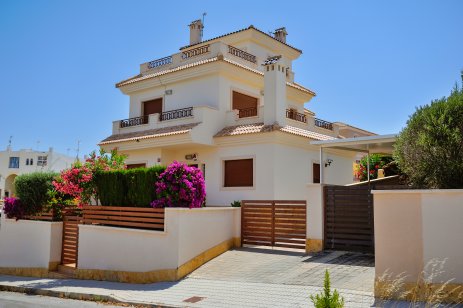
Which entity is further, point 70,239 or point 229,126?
point 229,126

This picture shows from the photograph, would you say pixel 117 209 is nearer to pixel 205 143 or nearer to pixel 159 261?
pixel 159 261

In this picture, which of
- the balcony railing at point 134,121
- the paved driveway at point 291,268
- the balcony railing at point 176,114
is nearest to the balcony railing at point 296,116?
the balcony railing at point 176,114

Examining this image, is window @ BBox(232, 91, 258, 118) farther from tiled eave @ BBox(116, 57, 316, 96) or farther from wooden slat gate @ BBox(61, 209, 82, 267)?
wooden slat gate @ BBox(61, 209, 82, 267)

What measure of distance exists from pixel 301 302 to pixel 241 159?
11.4 m

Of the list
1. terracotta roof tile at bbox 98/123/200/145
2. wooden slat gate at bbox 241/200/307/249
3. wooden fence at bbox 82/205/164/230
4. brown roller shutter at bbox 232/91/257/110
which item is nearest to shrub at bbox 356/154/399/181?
brown roller shutter at bbox 232/91/257/110

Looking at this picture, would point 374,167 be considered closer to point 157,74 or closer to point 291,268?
point 157,74

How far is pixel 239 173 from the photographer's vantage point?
1945cm

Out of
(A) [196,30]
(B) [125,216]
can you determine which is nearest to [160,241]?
(B) [125,216]

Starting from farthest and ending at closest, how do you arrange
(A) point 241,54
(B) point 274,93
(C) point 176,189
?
(A) point 241,54 < (B) point 274,93 < (C) point 176,189

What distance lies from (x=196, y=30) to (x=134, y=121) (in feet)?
27.6

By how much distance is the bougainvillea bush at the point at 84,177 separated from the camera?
47.7 feet

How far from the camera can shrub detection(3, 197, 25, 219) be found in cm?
1686

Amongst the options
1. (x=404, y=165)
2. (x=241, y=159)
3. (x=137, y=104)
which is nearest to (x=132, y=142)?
(x=137, y=104)

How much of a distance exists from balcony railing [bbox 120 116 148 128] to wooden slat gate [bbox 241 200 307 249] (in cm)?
1094
